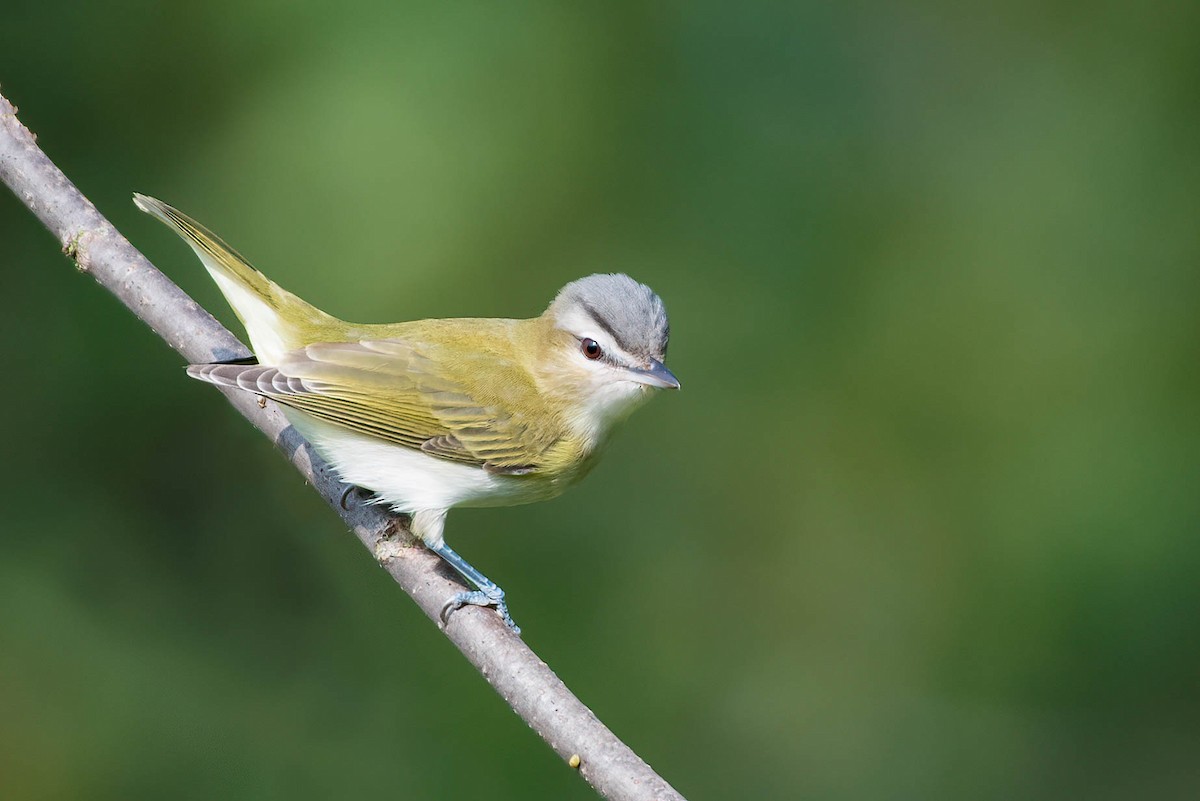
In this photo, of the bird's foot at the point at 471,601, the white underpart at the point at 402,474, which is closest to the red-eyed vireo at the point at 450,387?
the white underpart at the point at 402,474

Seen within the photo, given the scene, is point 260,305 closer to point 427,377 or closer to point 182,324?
point 182,324

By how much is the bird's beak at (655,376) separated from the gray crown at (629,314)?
0.03 meters

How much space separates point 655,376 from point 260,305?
109cm

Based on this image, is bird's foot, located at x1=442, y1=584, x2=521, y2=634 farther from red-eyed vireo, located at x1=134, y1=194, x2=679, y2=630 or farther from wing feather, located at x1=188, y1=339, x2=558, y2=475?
wing feather, located at x1=188, y1=339, x2=558, y2=475

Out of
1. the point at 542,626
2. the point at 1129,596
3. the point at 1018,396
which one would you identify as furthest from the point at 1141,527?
the point at 542,626

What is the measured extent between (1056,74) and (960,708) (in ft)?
6.89

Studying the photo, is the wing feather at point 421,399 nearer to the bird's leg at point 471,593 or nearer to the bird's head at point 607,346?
the bird's head at point 607,346

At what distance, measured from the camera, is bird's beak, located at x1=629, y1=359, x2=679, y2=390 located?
3012 millimetres

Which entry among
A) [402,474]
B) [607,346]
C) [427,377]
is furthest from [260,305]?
[607,346]

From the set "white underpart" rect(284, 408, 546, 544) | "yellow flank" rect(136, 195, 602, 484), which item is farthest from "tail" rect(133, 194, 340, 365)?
"white underpart" rect(284, 408, 546, 544)

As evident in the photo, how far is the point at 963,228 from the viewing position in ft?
13.4

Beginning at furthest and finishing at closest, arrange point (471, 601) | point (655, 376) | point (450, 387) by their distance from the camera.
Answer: point (450, 387)
point (655, 376)
point (471, 601)

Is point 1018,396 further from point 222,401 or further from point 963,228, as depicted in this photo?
point 222,401

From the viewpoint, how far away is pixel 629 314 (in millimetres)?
3102
